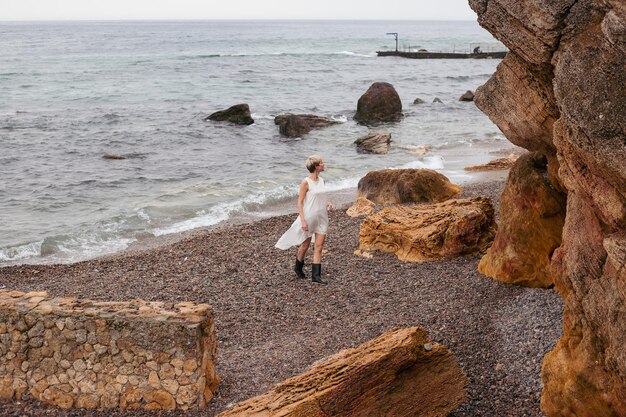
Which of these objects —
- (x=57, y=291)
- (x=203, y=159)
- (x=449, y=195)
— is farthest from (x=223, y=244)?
(x=203, y=159)

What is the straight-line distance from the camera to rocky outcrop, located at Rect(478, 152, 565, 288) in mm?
11656

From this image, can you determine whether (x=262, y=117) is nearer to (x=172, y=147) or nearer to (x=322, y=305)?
(x=172, y=147)

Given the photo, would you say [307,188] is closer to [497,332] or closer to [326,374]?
[497,332]

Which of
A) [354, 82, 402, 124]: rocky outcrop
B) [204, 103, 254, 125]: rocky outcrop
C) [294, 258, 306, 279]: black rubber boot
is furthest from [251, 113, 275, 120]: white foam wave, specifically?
[294, 258, 306, 279]: black rubber boot

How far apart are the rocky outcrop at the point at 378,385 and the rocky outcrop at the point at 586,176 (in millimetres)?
1162

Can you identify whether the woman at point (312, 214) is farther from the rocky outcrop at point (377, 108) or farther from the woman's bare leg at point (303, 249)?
the rocky outcrop at point (377, 108)

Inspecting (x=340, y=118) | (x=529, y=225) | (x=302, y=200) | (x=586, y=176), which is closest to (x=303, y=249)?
(x=302, y=200)

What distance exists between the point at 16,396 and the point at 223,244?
8.14m

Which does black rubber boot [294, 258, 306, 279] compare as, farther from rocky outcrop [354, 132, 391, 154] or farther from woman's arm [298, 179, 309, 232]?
rocky outcrop [354, 132, 391, 154]

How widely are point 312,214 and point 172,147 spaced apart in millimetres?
23159

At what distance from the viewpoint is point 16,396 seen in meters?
9.80

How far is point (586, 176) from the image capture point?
763cm

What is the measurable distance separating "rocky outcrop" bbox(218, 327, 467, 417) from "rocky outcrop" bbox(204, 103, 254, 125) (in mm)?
33689

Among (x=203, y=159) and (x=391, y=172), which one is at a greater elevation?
(x=391, y=172)
